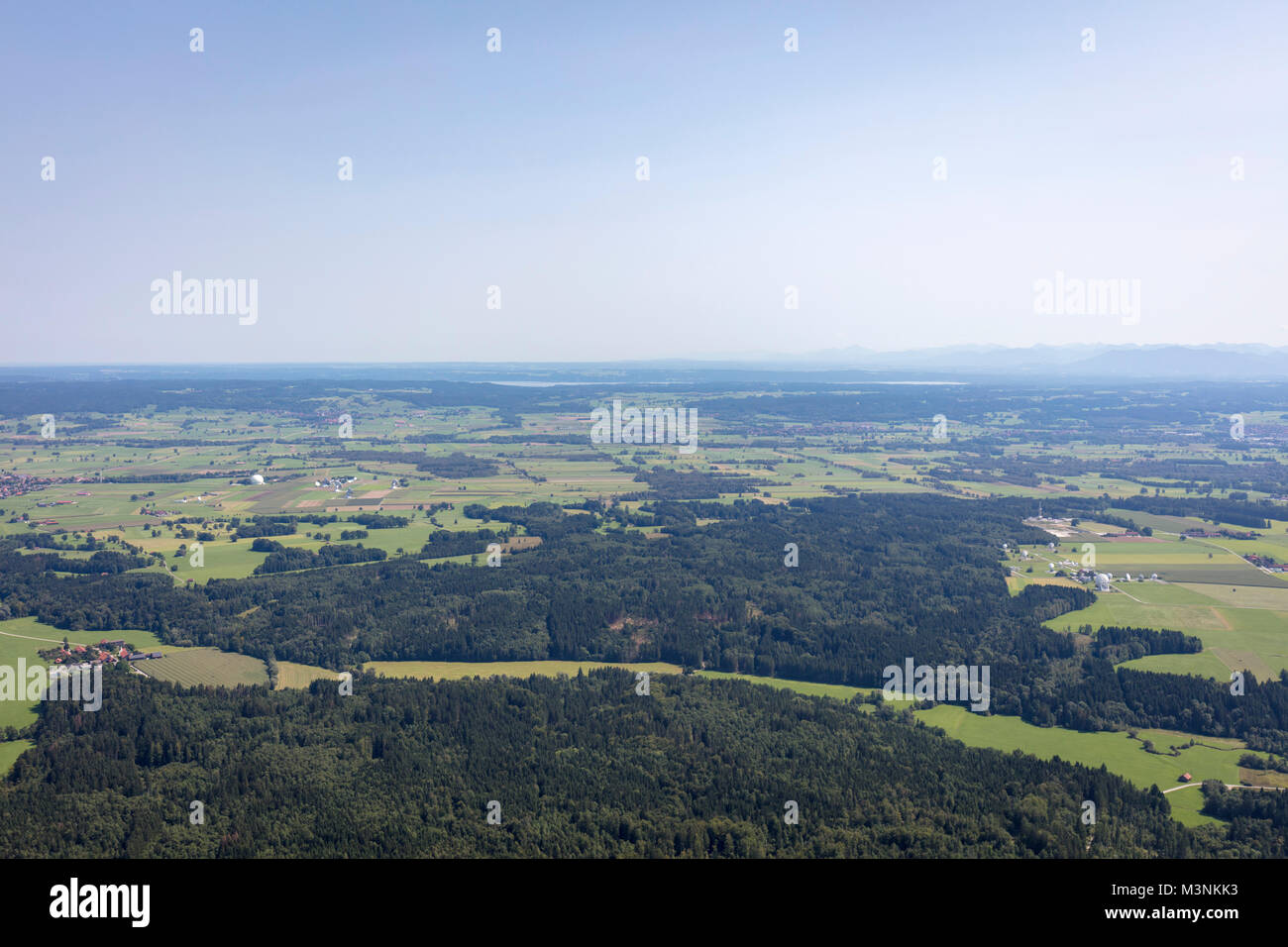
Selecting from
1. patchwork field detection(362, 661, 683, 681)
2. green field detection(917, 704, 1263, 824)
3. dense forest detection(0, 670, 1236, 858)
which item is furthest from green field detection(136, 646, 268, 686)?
green field detection(917, 704, 1263, 824)

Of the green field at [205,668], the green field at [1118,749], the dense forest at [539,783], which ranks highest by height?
the green field at [205,668]

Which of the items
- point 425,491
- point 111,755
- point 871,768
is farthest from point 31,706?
point 425,491

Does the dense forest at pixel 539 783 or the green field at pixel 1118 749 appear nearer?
the dense forest at pixel 539 783

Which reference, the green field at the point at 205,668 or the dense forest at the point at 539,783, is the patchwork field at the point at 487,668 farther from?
Result: the green field at the point at 205,668

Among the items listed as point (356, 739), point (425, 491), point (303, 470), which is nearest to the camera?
point (356, 739)

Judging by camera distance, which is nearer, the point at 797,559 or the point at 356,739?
the point at 356,739

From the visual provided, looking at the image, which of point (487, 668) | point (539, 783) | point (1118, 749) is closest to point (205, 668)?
point (487, 668)

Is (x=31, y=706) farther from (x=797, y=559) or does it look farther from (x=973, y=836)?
(x=797, y=559)

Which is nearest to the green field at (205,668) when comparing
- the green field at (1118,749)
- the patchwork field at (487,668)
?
the patchwork field at (487,668)
